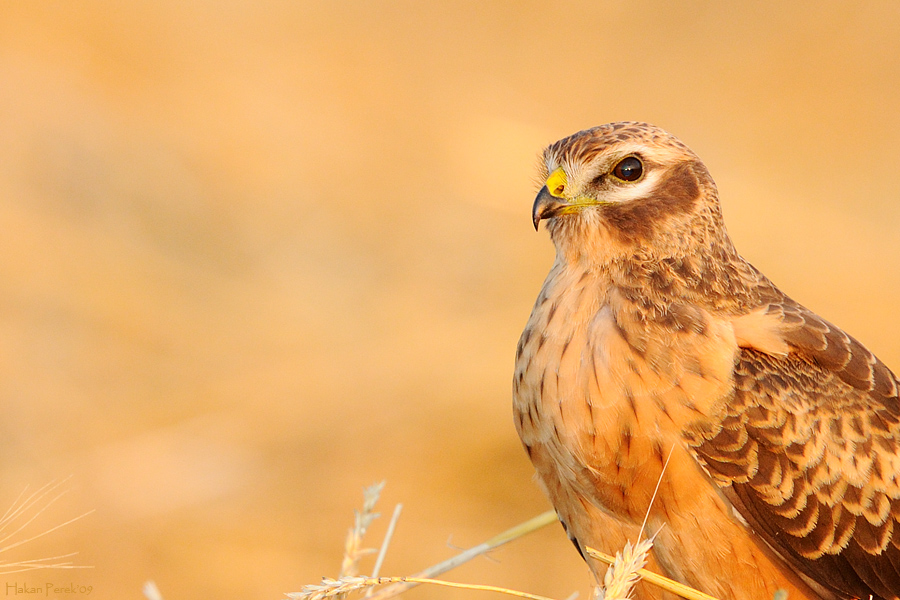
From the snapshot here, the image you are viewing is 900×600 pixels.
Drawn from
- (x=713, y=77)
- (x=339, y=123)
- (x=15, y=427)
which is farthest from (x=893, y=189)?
(x=15, y=427)

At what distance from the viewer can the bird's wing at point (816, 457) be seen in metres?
3.78

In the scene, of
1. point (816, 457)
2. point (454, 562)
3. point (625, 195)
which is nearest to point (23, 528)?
point (454, 562)

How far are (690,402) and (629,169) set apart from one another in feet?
3.21

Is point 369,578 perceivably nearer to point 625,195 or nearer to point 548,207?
point 548,207

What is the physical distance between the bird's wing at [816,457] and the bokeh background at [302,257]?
150 inches

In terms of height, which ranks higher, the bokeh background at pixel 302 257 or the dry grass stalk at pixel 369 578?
the bokeh background at pixel 302 257

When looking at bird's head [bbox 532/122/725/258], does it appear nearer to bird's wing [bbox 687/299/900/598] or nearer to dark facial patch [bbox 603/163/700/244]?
dark facial patch [bbox 603/163/700/244]

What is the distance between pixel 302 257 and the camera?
12391 millimetres

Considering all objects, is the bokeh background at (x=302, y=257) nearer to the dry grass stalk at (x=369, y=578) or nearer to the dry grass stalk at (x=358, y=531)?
the dry grass stalk at (x=369, y=578)

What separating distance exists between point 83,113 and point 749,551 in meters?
11.4

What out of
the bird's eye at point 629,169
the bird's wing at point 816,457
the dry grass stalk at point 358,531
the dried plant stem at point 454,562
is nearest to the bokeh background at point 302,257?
the dried plant stem at point 454,562

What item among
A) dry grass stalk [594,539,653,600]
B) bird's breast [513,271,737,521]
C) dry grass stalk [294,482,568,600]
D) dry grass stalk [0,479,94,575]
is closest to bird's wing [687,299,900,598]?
bird's breast [513,271,737,521]

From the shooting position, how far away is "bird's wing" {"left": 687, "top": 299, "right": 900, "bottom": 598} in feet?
12.4

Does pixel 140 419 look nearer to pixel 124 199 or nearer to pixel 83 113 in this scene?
pixel 124 199
